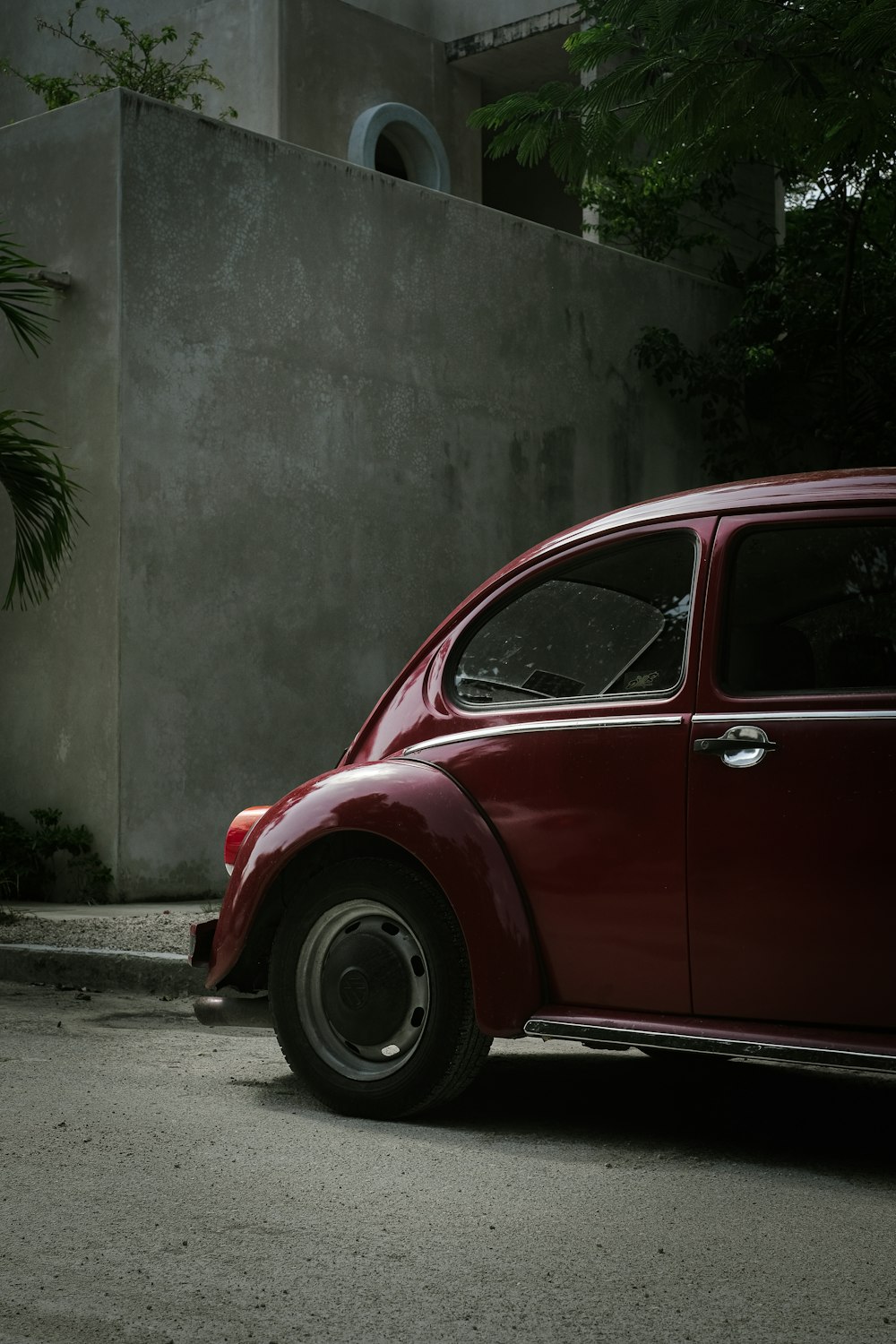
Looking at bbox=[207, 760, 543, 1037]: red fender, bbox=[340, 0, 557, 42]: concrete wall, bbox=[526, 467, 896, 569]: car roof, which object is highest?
bbox=[340, 0, 557, 42]: concrete wall

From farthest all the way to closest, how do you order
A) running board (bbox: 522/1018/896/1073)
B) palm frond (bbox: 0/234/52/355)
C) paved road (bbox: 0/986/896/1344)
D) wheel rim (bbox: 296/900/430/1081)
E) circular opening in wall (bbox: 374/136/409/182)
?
circular opening in wall (bbox: 374/136/409/182), palm frond (bbox: 0/234/52/355), wheel rim (bbox: 296/900/430/1081), running board (bbox: 522/1018/896/1073), paved road (bbox: 0/986/896/1344)

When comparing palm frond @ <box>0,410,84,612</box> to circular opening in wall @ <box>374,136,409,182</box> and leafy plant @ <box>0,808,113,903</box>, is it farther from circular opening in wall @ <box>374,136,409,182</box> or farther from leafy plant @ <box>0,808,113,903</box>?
circular opening in wall @ <box>374,136,409,182</box>

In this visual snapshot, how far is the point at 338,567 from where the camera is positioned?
39.7 ft

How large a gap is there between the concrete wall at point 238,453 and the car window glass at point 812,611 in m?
6.68

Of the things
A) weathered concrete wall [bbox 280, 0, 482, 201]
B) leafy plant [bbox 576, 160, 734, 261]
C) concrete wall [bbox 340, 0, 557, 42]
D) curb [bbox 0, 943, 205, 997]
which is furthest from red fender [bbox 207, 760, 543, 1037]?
concrete wall [bbox 340, 0, 557, 42]

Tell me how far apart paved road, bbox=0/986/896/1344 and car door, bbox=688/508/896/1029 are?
572 mm

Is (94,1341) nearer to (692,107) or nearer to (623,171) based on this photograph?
(692,107)

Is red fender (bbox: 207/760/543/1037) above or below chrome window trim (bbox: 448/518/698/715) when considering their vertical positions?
below

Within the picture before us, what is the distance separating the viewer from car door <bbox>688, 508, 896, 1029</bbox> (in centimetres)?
424

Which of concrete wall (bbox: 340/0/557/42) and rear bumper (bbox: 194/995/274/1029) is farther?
concrete wall (bbox: 340/0/557/42)

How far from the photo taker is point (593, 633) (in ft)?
16.3

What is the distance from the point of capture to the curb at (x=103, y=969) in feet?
25.1

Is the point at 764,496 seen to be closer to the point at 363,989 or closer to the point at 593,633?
the point at 593,633

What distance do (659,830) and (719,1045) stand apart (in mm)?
597
